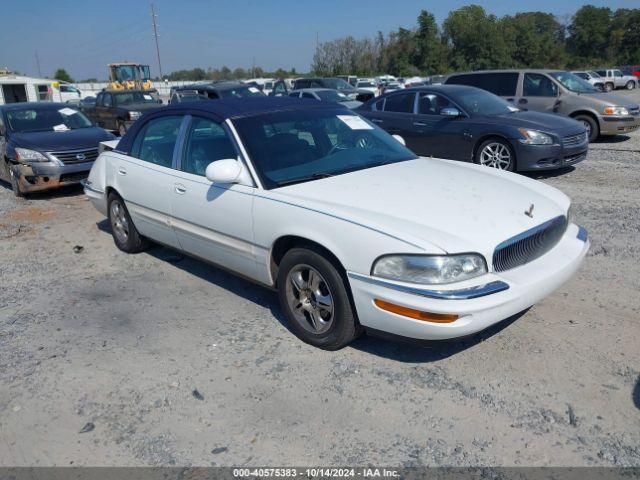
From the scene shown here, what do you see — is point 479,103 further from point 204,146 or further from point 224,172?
point 224,172

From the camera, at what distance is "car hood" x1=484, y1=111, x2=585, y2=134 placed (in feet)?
27.5

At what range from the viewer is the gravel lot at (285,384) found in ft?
9.13

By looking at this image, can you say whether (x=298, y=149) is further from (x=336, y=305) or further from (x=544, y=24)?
(x=544, y=24)

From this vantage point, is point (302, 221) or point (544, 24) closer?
point (302, 221)

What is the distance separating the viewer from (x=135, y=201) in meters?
5.23

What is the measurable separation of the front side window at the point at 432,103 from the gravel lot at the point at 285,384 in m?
4.75

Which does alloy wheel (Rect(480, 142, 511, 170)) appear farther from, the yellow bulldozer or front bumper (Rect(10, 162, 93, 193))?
the yellow bulldozer

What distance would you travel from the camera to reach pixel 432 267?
3035mm

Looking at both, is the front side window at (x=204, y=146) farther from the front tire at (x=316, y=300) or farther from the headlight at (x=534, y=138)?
the headlight at (x=534, y=138)

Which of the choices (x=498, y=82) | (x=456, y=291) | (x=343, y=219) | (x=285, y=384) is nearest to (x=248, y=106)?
(x=343, y=219)

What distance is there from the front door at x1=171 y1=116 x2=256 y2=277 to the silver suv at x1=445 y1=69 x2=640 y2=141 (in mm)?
9305

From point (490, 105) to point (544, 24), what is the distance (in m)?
82.4

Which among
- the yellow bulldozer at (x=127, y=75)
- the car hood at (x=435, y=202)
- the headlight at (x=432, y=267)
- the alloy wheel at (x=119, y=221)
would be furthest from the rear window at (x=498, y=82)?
the yellow bulldozer at (x=127, y=75)

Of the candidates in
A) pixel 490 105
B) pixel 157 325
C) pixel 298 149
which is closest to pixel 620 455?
pixel 298 149
